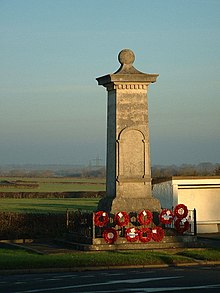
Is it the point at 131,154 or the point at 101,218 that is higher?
the point at 131,154

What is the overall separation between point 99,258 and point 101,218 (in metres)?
A: 4.04

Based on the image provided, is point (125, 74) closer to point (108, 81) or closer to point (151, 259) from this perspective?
point (108, 81)

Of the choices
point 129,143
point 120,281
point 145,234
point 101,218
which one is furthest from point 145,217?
point 120,281

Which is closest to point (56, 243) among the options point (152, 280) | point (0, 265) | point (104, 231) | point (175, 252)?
point (104, 231)

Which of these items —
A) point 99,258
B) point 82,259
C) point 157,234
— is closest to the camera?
point 82,259

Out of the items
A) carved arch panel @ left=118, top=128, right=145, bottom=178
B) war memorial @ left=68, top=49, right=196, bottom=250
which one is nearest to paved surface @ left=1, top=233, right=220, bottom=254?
war memorial @ left=68, top=49, right=196, bottom=250

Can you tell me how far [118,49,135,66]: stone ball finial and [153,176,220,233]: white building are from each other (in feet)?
32.0

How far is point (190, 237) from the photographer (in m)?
27.9

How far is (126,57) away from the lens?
28672mm

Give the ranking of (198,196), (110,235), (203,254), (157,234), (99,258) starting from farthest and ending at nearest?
(198,196)
(157,234)
(110,235)
(203,254)
(99,258)

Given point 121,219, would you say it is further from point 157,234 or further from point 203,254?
point 203,254

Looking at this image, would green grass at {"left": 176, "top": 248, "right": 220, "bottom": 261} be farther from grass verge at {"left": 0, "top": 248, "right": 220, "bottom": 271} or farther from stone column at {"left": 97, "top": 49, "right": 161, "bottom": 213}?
stone column at {"left": 97, "top": 49, "right": 161, "bottom": 213}

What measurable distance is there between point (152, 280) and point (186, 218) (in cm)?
1086

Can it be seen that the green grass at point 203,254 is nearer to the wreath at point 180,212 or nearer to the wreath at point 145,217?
the wreath at point 145,217
